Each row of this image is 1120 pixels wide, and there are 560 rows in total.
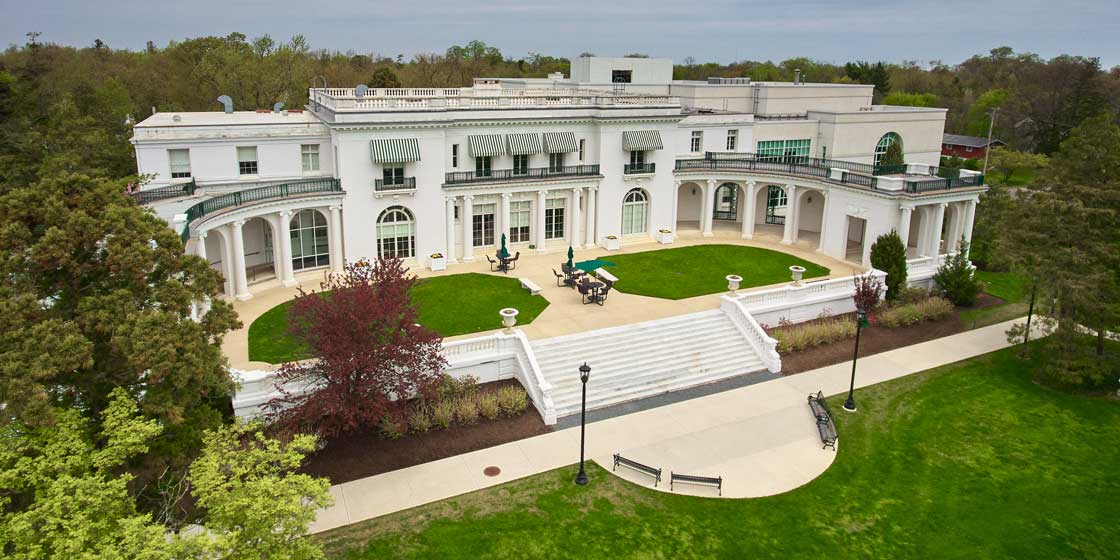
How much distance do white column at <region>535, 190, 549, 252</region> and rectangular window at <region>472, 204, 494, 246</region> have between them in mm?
2707

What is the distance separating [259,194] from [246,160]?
13.7 feet

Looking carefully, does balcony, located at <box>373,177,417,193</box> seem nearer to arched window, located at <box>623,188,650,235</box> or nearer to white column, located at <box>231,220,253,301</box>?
white column, located at <box>231,220,253,301</box>

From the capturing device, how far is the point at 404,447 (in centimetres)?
2273

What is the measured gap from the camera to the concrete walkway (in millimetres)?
20578

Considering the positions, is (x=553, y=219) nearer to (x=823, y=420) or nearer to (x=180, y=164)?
(x=180, y=164)

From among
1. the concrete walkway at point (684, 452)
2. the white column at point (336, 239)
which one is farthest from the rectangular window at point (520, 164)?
the concrete walkway at point (684, 452)

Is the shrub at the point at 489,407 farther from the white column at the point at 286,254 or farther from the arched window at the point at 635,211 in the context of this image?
the arched window at the point at 635,211

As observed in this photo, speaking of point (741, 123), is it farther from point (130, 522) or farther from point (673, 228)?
point (130, 522)

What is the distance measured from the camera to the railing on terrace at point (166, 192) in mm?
31609

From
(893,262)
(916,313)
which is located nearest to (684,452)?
(916,313)

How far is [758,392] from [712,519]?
8.81 meters

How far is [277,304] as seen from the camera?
110 ft

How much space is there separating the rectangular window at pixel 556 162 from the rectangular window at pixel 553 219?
6.13ft

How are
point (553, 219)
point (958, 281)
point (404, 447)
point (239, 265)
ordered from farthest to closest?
point (553, 219)
point (958, 281)
point (239, 265)
point (404, 447)
